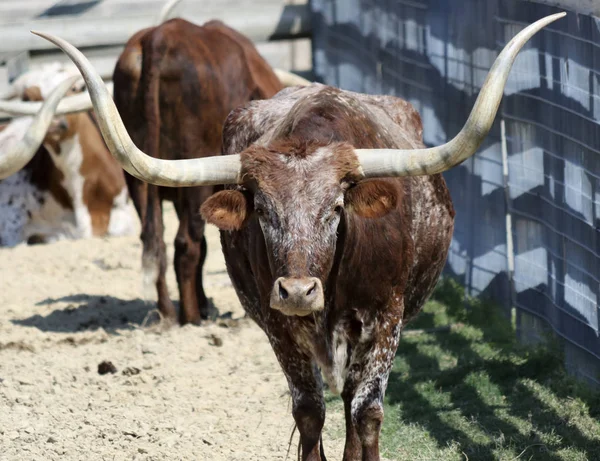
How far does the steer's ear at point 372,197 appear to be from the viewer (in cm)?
415

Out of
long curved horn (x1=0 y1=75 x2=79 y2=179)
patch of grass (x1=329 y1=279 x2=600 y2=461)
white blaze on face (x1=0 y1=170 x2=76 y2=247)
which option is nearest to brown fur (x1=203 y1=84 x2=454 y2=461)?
patch of grass (x1=329 y1=279 x2=600 y2=461)

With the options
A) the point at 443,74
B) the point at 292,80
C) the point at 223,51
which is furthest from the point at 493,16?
the point at 292,80

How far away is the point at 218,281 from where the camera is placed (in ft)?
28.9

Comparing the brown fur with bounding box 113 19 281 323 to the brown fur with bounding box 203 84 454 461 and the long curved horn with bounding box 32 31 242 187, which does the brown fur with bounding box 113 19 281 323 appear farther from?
the long curved horn with bounding box 32 31 242 187

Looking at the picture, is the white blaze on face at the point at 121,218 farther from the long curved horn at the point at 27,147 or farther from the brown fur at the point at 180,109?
the long curved horn at the point at 27,147

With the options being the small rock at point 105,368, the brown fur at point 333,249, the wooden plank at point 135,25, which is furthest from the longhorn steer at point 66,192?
the brown fur at point 333,249

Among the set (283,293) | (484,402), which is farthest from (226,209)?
(484,402)

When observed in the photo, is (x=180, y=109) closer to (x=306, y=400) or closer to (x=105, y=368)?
(x=105, y=368)

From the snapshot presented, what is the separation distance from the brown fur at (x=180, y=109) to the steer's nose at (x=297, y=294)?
141 inches

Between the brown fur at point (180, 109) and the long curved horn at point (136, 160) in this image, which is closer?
the long curved horn at point (136, 160)

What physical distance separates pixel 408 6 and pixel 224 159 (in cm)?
506

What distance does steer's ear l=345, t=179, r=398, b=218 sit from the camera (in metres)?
4.15

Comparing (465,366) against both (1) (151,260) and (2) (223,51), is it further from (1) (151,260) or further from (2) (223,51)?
(2) (223,51)

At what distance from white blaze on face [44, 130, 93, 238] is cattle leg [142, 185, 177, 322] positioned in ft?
10.0
